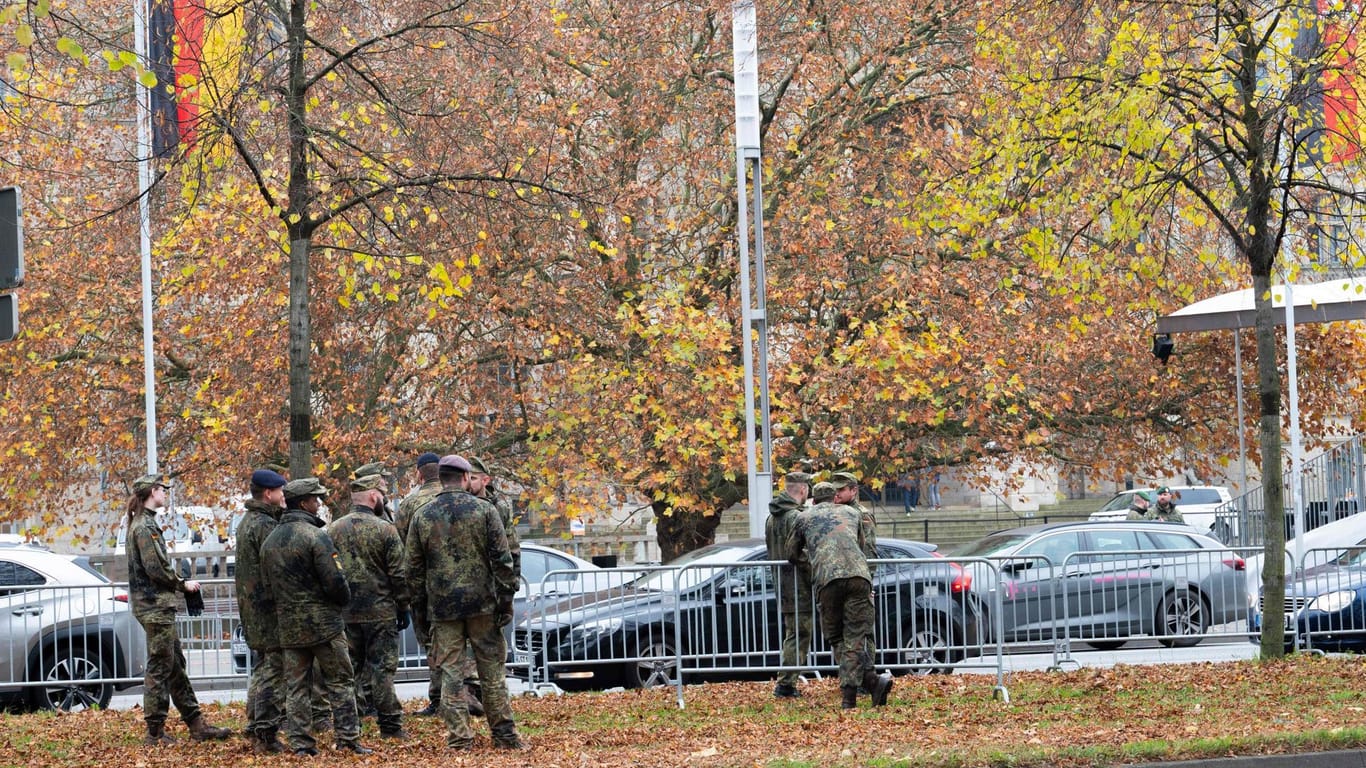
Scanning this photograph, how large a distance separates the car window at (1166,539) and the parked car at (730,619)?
16.7 feet

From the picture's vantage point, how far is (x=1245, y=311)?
20516mm

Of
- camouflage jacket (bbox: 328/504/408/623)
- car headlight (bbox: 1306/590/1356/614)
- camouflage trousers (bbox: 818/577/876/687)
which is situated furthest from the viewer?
car headlight (bbox: 1306/590/1356/614)

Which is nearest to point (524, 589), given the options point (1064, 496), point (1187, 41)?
point (1187, 41)

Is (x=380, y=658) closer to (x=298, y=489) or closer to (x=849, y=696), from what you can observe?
(x=298, y=489)

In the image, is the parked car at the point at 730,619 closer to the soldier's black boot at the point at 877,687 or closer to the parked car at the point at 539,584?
the parked car at the point at 539,584

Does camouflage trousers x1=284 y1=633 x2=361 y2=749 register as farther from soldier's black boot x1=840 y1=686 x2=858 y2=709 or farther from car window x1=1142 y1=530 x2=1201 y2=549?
car window x1=1142 y1=530 x2=1201 y2=549

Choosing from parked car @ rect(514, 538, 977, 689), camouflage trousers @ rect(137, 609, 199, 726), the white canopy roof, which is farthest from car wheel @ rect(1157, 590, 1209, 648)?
camouflage trousers @ rect(137, 609, 199, 726)

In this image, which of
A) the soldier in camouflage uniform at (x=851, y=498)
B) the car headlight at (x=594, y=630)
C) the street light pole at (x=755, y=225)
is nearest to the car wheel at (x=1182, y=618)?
the soldier in camouflage uniform at (x=851, y=498)

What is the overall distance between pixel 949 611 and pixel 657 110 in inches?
418

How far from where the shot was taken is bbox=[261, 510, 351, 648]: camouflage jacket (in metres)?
10.6

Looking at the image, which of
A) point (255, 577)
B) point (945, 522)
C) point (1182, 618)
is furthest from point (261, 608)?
point (945, 522)

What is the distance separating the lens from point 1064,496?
5169 cm

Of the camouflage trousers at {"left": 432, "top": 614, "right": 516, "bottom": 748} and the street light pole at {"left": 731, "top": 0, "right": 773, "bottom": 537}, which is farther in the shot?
the street light pole at {"left": 731, "top": 0, "right": 773, "bottom": 537}

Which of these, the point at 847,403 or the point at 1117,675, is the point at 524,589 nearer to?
the point at 1117,675
